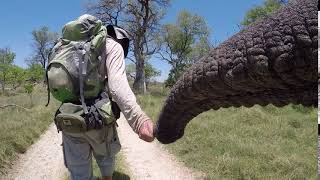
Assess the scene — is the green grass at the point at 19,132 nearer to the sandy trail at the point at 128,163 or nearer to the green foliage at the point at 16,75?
the sandy trail at the point at 128,163

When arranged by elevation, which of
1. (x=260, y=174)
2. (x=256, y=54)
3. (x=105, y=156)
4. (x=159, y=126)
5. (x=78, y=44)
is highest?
(x=78, y=44)

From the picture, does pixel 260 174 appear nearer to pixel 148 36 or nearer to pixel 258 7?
pixel 258 7

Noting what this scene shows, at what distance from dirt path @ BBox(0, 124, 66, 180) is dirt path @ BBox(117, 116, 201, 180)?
3.74ft

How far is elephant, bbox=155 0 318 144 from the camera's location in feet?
4.38

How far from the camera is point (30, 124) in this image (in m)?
10.1

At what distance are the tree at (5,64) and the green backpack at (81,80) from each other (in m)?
42.9

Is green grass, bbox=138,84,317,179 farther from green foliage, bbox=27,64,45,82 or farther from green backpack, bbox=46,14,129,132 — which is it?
green foliage, bbox=27,64,45,82

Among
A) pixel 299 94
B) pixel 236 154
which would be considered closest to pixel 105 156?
pixel 299 94

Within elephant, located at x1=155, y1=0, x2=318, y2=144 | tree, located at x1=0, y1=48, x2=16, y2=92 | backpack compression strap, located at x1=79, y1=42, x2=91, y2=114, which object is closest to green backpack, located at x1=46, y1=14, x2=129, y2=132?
backpack compression strap, located at x1=79, y1=42, x2=91, y2=114

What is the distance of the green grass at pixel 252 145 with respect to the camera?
5586 millimetres

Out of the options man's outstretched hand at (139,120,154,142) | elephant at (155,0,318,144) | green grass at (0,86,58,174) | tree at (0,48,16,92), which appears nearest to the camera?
elephant at (155,0,318,144)

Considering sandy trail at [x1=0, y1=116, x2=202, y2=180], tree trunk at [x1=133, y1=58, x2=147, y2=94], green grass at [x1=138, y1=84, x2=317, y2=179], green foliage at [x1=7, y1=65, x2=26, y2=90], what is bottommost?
sandy trail at [x1=0, y1=116, x2=202, y2=180]

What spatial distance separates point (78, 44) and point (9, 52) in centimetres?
4777

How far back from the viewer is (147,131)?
262 centimetres
